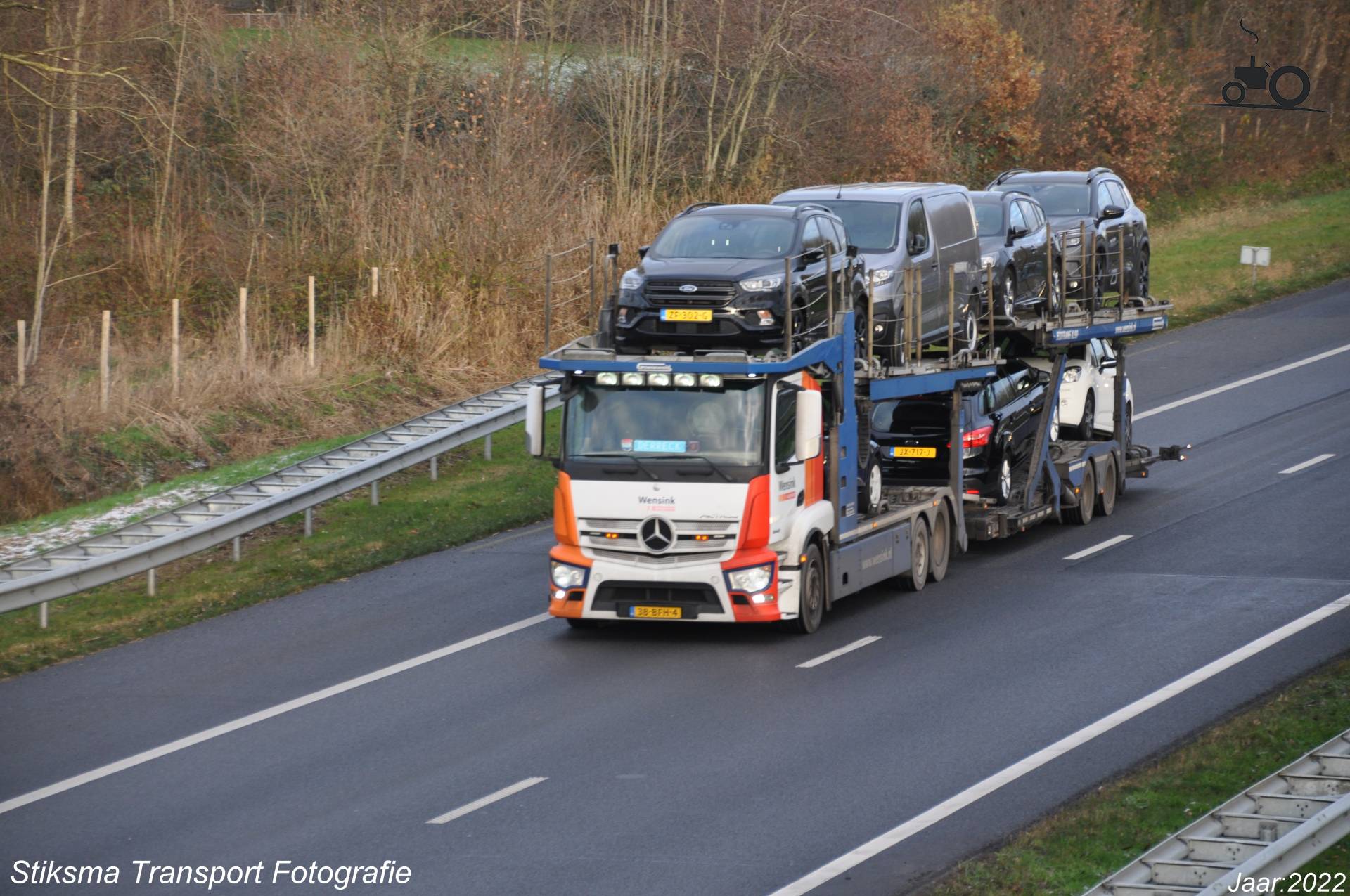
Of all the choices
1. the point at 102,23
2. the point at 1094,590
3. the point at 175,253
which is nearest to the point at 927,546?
the point at 1094,590

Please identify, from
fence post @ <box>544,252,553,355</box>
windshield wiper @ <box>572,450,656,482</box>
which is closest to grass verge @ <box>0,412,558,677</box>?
fence post @ <box>544,252,553,355</box>

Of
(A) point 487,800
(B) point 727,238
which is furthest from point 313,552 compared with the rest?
(A) point 487,800

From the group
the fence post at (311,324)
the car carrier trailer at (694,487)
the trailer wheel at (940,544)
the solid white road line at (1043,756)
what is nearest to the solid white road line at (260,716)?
the car carrier trailer at (694,487)

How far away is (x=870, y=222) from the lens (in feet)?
59.5

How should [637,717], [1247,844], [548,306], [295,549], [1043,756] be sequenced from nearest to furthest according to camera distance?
[1247,844] → [1043,756] → [637,717] → [548,306] → [295,549]

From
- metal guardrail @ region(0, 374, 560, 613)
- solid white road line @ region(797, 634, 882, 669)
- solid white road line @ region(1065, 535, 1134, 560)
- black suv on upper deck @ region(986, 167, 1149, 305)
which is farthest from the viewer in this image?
black suv on upper deck @ region(986, 167, 1149, 305)

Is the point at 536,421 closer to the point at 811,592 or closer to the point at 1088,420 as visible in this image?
the point at 811,592

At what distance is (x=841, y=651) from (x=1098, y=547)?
5944 millimetres

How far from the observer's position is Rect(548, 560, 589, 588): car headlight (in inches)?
589

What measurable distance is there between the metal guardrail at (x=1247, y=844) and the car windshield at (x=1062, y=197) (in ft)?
53.8

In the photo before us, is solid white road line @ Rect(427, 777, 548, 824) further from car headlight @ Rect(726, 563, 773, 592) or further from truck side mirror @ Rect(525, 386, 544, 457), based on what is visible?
truck side mirror @ Rect(525, 386, 544, 457)

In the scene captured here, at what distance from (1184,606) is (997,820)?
6.85 meters

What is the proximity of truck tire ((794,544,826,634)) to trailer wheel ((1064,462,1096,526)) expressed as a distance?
6297mm

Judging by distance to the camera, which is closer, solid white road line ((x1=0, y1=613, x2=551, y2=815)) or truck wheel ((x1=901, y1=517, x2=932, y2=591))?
solid white road line ((x1=0, y1=613, x2=551, y2=815))
